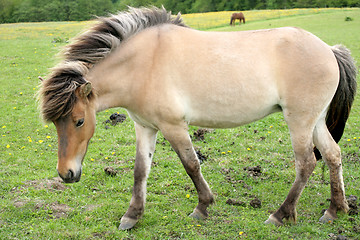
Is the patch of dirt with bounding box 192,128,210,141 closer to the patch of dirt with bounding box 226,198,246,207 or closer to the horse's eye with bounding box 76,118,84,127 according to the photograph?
the patch of dirt with bounding box 226,198,246,207

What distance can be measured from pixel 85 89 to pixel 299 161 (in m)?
2.83

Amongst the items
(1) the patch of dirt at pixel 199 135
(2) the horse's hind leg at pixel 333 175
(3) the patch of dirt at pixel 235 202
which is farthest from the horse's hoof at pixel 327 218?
(1) the patch of dirt at pixel 199 135

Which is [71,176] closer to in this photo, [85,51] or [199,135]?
[85,51]

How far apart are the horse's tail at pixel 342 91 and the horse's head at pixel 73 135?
130 inches

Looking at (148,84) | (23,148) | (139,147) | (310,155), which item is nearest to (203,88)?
(148,84)

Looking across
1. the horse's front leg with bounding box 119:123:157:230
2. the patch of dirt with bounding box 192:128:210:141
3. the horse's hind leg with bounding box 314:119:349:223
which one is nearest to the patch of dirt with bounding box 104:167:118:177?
the horse's front leg with bounding box 119:123:157:230

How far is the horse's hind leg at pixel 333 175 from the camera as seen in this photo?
16.0ft

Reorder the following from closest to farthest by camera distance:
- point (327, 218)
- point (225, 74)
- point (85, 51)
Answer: point (85, 51), point (225, 74), point (327, 218)

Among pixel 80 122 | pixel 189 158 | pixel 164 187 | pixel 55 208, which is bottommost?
pixel 164 187

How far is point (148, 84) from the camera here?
14.4 feet

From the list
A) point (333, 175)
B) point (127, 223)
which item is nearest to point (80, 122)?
point (127, 223)

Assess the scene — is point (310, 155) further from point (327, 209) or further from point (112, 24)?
point (112, 24)

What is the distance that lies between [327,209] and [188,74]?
2638 millimetres

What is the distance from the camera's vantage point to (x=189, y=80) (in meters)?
4.48
